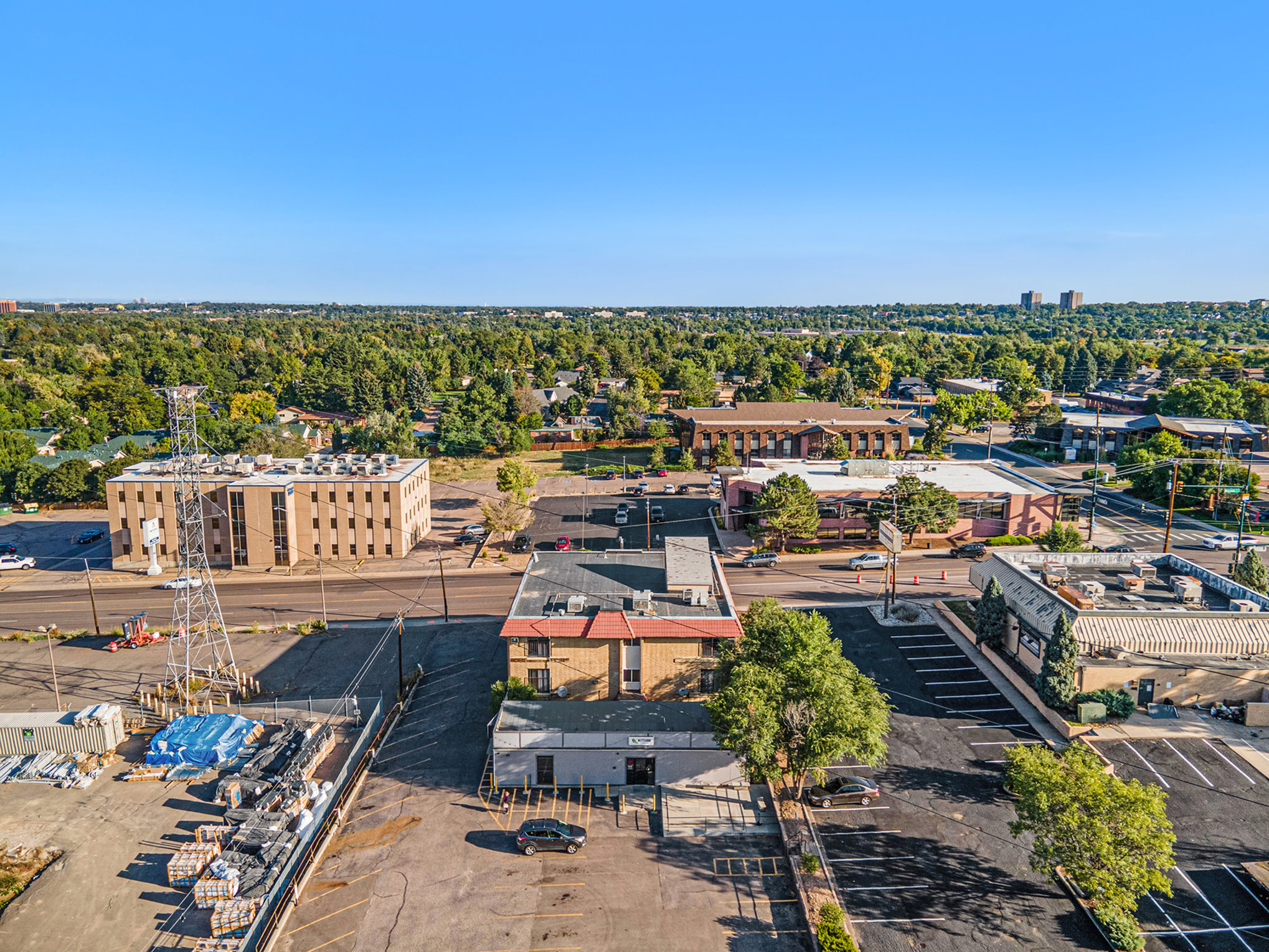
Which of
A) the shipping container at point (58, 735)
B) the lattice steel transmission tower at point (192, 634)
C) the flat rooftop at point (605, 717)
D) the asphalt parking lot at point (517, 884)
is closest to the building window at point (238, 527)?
the lattice steel transmission tower at point (192, 634)

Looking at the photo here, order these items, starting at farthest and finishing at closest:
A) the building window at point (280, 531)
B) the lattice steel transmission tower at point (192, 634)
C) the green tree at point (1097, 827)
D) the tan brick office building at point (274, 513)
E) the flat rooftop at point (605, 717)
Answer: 1. the tan brick office building at point (274, 513)
2. the building window at point (280, 531)
3. the lattice steel transmission tower at point (192, 634)
4. the flat rooftop at point (605, 717)
5. the green tree at point (1097, 827)

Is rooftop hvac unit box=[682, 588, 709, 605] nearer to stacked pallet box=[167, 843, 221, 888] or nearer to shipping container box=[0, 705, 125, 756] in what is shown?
stacked pallet box=[167, 843, 221, 888]

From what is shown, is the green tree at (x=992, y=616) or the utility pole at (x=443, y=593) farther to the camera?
the utility pole at (x=443, y=593)

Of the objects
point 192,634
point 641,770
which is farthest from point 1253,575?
point 192,634

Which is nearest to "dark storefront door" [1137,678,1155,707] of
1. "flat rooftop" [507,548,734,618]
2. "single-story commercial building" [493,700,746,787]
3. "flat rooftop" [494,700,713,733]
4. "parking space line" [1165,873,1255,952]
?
"parking space line" [1165,873,1255,952]

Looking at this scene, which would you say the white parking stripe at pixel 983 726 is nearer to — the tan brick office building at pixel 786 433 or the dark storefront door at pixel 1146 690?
the dark storefront door at pixel 1146 690

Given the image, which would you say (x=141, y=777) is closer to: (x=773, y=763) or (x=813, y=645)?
(x=773, y=763)

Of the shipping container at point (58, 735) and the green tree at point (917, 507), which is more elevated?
the green tree at point (917, 507)
